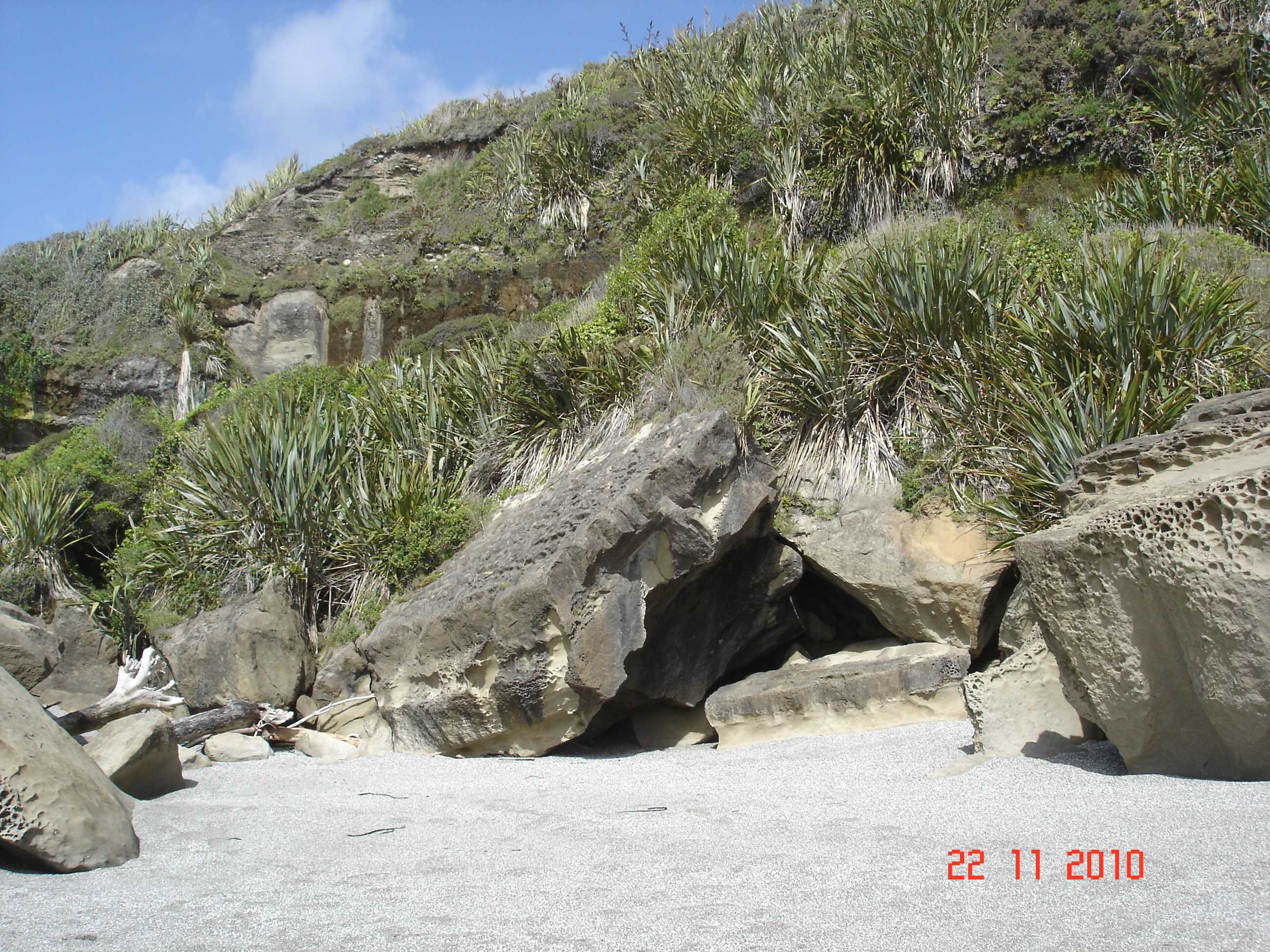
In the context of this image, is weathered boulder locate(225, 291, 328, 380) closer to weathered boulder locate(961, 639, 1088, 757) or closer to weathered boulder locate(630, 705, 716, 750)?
weathered boulder locate(630, 705, 716, 750)

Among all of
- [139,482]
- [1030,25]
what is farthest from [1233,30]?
[139,482]

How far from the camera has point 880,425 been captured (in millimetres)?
9367

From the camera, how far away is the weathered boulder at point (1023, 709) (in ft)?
18.3

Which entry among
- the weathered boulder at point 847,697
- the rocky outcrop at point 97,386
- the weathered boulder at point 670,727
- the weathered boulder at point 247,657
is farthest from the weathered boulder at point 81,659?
the rocky outcrop at point 97,386

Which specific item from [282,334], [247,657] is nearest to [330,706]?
[247,657]

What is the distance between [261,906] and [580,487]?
17.7 ft

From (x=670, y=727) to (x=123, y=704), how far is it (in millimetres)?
4972

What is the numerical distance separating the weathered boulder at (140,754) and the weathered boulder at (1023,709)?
→ 5.15 m

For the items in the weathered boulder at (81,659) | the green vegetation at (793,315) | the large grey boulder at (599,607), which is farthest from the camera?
the weathered boulder at (81,659)

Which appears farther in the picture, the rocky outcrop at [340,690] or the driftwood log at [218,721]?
the rocky outcrop at [340,690]

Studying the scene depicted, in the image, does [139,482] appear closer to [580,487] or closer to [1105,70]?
[580,487]

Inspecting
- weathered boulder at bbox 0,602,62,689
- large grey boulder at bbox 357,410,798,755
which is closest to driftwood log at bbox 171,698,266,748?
large grey boulder at bbox 357,410,798,755

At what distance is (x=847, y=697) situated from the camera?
24.7 ft
